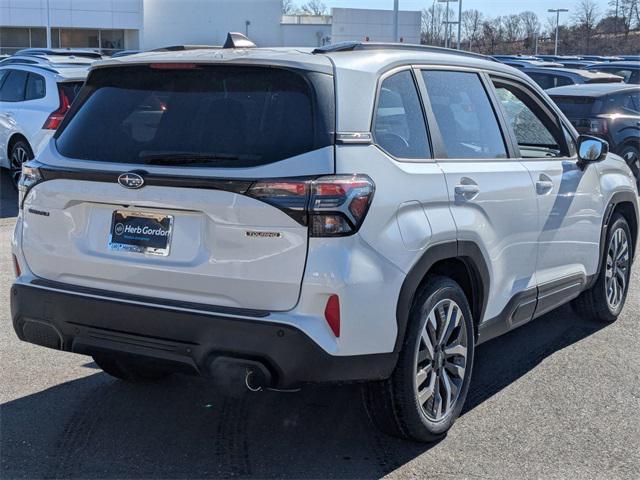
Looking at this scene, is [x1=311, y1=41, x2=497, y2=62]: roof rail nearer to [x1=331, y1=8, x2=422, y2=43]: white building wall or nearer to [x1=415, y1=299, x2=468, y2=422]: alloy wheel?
[x1=415, y1=299, x2=468, y2=422]: alloy wheel

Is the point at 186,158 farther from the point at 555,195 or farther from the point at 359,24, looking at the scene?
the point at 359,24

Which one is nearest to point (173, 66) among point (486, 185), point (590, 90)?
point (486, 185)

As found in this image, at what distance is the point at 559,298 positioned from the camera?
5.59 metres

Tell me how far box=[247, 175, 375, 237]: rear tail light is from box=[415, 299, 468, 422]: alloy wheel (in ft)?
2.62

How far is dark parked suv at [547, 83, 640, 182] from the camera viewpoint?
13.4 m

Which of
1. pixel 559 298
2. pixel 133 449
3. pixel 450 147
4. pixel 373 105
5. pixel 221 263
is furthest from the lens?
pixel 559 298

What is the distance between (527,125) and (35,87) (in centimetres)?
846

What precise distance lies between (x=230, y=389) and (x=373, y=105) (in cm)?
139

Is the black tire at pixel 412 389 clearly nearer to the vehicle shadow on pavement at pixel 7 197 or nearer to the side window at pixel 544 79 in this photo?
the vehicle shadow on pavement at pixel 7 197

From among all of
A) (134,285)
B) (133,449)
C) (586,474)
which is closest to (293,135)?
(134,285)

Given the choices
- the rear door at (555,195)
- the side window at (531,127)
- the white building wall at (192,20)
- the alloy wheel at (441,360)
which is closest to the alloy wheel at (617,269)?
the rear door at (555,195)

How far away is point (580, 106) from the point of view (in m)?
13.5

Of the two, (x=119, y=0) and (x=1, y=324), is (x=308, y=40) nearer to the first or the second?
(x=119, y=0)

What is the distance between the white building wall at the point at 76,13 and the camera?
5428cm
